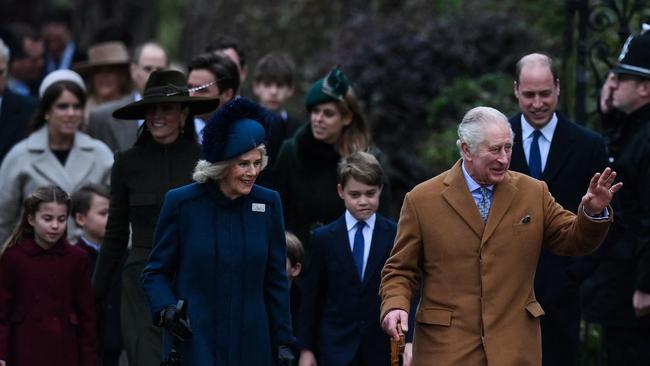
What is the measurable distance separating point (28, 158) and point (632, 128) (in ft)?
14.2

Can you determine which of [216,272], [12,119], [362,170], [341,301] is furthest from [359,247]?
[12,119]

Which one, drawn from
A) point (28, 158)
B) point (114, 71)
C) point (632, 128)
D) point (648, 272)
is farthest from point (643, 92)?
point (114, 71)

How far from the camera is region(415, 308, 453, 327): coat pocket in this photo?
283 inches

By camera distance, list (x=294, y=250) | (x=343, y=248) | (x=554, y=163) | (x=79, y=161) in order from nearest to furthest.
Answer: (x=343, y=248)
(x=554, y=163)
(x=294, y=250)
(x=79, y=161)

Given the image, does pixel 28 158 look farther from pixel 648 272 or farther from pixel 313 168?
pixel 648 272

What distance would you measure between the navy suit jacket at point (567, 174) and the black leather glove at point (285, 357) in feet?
6.33

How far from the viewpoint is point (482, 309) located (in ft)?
23.5

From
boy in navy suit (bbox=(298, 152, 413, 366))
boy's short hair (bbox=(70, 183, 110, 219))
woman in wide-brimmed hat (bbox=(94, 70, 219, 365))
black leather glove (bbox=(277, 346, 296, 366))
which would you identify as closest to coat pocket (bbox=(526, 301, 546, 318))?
black leather glove (bbox=(277, 346, 296, 366))

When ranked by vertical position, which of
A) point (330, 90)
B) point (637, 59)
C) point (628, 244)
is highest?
point (637, 59)

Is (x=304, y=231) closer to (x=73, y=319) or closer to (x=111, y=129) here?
(x=73, y=319)

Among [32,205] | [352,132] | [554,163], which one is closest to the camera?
[554,163]

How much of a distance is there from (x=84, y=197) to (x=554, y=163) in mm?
3298

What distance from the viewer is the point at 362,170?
865 cm

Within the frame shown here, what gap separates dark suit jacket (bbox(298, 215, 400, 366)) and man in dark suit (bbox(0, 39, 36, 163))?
157 inches
